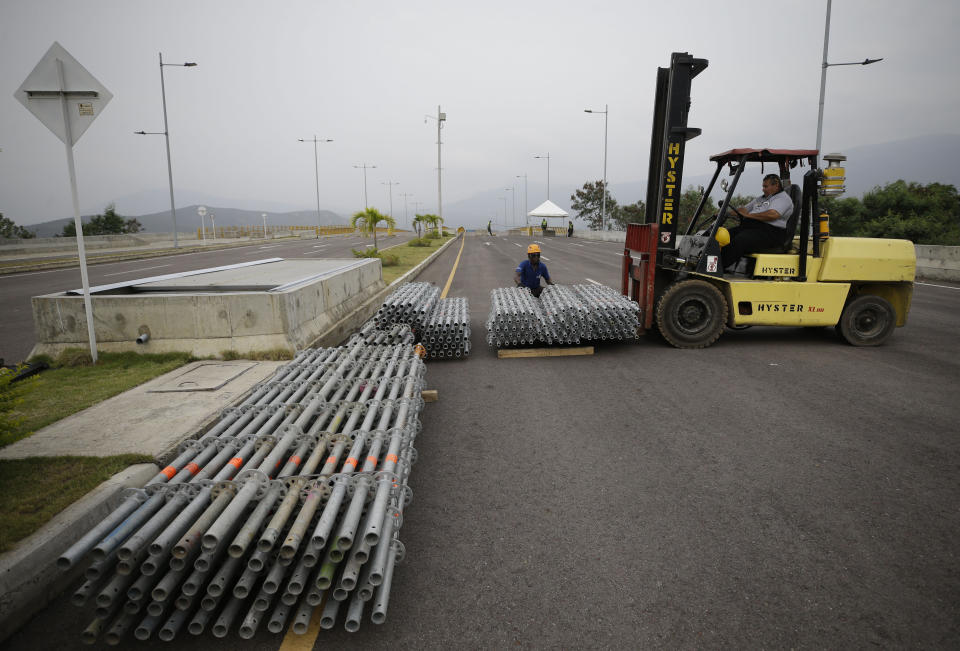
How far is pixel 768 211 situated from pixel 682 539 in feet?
20.7

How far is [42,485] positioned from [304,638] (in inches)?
98.5

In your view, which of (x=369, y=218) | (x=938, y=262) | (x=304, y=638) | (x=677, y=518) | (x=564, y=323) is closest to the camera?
(x=304, y=638)

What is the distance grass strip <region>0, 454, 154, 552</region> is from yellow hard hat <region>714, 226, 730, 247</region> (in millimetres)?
7997

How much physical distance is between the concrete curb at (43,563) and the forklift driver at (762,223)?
856 cm

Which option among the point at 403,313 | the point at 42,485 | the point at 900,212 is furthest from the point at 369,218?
the point at 900,212

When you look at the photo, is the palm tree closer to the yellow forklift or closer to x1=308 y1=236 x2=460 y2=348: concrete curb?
x1=308 y1=236 x2=460 y2=348: concrete curb

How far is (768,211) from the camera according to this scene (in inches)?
310

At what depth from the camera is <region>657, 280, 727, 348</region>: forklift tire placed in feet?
26.9

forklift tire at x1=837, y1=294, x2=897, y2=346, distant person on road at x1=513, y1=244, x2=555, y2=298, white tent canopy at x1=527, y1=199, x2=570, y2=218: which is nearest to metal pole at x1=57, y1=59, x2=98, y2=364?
distant person on road at x1=513, y1=244, x2=555, y2=298

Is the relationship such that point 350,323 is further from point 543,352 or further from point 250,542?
point 250,542

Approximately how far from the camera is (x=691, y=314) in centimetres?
840

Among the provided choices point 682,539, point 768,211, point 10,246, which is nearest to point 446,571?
point 682,539

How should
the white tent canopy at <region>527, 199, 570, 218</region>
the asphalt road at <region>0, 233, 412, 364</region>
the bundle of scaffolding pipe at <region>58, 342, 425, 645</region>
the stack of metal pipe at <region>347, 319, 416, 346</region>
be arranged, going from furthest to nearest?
the white tent canopy at <region>527, 199, 570, 218</region>, the asphalt road at <region>0, 233, 412, 364</region>, the stack of metal pipe at <region>347, 319, 416, 346</region>, the bundle of scaffolding pipe at <region>58, 342, 425, 645</region>

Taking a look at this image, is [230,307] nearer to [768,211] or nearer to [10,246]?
[768,211]
